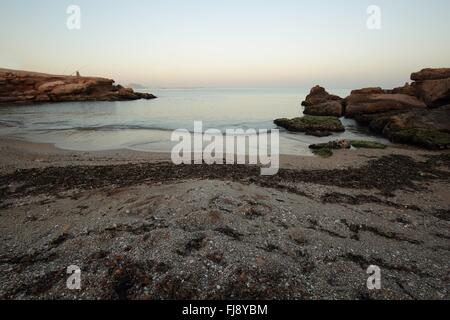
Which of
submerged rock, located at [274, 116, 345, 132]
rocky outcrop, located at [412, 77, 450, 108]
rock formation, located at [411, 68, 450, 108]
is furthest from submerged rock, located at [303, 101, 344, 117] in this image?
submerged rock, located at [274, 116, 345, 132]

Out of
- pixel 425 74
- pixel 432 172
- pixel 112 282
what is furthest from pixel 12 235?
pixel 425 74

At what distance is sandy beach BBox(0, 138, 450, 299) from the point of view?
15.0 feet

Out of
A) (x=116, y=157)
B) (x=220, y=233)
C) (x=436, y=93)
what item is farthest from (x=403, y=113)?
(x=220, y=233)

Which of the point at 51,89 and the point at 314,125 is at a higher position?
the point at 51,89

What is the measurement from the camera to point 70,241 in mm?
5793

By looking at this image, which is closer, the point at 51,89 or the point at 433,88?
the point at 433,88

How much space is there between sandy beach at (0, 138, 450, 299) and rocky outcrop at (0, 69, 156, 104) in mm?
60387

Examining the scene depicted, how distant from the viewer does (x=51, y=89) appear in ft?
210

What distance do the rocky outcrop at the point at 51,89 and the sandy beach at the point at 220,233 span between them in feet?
198

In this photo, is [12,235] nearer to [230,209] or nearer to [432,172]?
[230,209]

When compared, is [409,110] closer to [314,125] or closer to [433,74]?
[314,125]

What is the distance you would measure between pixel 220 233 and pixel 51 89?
235 feet

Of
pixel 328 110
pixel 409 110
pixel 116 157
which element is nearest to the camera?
pixel 116 157

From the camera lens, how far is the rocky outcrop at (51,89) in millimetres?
58500
